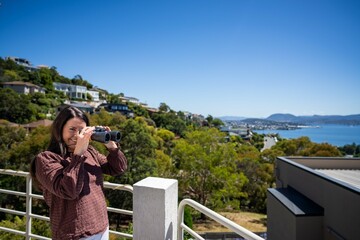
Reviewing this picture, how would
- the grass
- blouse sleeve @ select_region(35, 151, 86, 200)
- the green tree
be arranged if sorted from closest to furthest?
blouse sleeve @ select_region(35, 151, 86, 200) → the grass → the green tree

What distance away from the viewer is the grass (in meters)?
15.1

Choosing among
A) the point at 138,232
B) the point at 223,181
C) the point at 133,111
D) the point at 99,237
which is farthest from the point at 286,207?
the point at 133,111

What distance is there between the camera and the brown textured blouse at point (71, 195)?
1.20 m

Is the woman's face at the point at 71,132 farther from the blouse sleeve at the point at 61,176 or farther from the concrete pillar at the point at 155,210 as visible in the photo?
the concrete pillar at the point at 155,210

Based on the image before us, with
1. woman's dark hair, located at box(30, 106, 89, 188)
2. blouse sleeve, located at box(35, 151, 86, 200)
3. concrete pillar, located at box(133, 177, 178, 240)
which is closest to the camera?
blouse sleeve, located at box(35, 151, 86, 200)

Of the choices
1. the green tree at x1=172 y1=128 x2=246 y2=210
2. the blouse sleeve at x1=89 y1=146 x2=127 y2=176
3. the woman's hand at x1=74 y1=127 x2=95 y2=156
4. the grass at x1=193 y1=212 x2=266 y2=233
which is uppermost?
the woman's hand at x1=74 y1=127 x2=95 y2=156

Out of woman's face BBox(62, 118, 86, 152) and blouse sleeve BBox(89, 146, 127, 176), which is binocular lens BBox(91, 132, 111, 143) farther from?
blouse sleeve BBox(89, 146, 127, 176)

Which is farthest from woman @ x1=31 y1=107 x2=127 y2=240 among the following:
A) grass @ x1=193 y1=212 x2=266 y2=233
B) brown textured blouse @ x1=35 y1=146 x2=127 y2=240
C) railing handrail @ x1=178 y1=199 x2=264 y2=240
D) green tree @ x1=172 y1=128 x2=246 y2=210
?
green tree @ x1=172 y1=128 x2=246 y2=210

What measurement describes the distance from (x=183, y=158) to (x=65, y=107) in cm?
1555

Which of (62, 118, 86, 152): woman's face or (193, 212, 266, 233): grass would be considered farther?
(193, 212, 266, 233): grass

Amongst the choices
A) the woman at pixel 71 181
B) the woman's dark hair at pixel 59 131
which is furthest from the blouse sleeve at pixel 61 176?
the woman's dark hair at pixel 59 131

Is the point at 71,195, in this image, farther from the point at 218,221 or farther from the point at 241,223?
the point at 241,223

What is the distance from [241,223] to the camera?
Result: 1620 cm

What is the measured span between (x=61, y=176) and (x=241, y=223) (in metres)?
17.0
